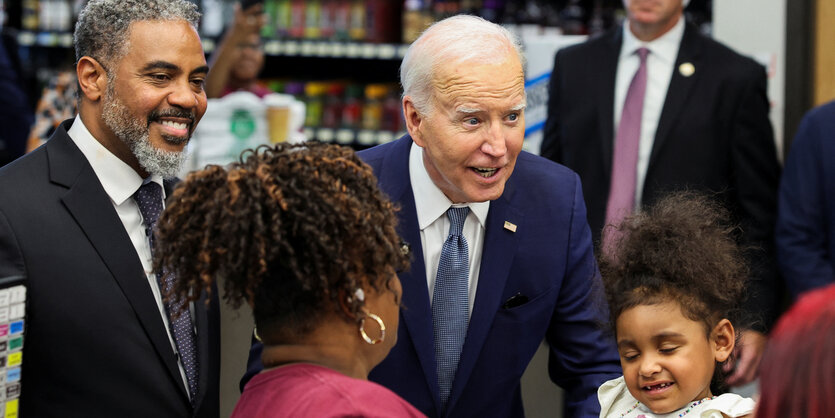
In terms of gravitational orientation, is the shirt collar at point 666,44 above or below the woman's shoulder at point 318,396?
above

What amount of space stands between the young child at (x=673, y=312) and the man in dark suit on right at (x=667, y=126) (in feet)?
4.48

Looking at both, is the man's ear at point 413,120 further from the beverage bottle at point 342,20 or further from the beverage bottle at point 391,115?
the beverage bottle at point 342,20

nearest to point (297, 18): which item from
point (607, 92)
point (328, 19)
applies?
point (328, 19)

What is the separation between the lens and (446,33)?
2.01 metres

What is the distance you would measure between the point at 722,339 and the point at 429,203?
67 cm

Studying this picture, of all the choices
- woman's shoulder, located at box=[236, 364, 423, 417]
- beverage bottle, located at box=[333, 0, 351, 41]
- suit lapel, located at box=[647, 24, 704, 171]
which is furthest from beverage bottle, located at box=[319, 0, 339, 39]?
woman's shoulder, located at box=[236, 364, 423, 417]

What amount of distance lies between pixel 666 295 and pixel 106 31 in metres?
1.26

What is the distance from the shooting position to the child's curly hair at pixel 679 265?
6.16 ft

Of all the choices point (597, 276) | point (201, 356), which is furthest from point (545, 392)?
point (201, 356)

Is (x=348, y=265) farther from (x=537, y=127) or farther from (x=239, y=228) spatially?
(x=537, y=127)

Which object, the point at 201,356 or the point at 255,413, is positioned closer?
the point at 255,413

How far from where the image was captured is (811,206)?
3322mm

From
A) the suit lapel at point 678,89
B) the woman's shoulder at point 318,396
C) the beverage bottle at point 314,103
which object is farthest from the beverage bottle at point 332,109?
the woman's shoulder at point 318,396

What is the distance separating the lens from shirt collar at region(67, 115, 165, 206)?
1.98 metres
